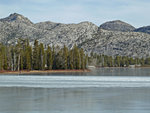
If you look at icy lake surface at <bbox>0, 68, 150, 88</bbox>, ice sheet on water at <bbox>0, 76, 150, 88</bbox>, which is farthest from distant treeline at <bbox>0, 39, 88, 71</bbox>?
ice sheet on water at <bbox>0, 76, 150, 88</bbox>

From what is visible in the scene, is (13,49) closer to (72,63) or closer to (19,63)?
(19,63)

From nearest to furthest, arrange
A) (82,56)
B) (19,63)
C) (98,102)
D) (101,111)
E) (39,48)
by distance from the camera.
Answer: (101,111)
(98,102)
(19,63)
(39,48)
(82,56)

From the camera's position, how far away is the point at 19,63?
399 feet

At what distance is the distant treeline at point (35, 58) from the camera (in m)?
121

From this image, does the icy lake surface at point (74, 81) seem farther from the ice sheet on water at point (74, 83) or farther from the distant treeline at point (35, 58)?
the distant treeline at point (35, 58)

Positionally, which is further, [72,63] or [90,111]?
[72,63]

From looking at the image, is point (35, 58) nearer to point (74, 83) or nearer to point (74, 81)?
point (74, 81)

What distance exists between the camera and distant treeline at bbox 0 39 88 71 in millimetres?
120688

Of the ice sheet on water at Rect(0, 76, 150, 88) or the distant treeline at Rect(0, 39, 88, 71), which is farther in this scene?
the distant treeline at Rect(0, 39, 88, 71)

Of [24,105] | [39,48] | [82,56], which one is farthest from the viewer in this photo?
[82,56]

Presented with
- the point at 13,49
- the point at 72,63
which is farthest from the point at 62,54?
the point at 13,49

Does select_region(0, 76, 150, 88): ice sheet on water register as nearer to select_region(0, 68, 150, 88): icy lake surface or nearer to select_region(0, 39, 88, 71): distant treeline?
select_region(0, 68, 150, 88): icy lake surface

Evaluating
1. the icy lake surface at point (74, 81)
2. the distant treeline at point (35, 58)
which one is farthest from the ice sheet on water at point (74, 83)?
the distant treeline at point (35, 58)

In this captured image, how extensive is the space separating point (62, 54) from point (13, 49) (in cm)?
2349
